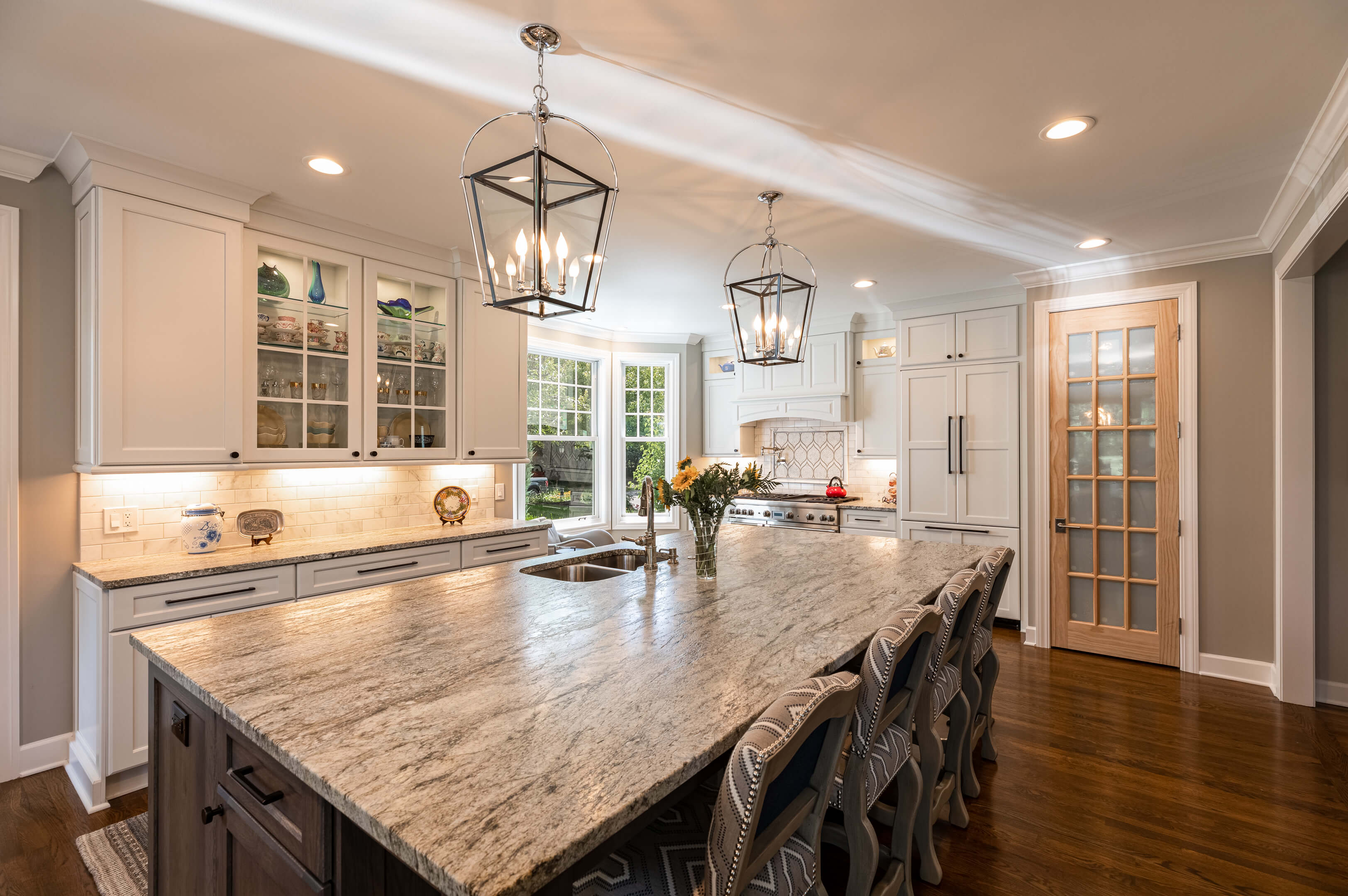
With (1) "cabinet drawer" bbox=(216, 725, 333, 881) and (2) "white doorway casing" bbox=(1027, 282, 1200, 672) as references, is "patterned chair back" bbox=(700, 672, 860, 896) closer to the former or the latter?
(1) "cabinet drawer" bbox=(216, 725, 333, 881)

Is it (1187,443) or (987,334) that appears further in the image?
(987,334)

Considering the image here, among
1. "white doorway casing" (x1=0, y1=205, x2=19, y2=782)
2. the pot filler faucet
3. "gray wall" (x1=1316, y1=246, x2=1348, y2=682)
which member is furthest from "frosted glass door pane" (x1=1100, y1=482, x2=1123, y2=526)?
"white doorway casing" (x1=0, y1=205, x2=19, y2=782)

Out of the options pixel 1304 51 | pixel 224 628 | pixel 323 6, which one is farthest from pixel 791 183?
pixel 224 628

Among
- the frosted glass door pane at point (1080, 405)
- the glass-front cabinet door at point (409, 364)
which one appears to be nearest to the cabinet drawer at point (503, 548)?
the glass-front cabinet door at point (409, 364)

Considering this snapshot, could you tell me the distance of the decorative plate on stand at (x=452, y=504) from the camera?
4.02 m

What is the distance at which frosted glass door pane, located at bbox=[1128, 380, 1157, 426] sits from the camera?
159 inches

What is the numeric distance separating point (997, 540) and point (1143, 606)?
3.08 ft

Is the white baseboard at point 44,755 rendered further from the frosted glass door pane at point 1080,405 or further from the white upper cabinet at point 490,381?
the frosted glass door pane at point 1080,405

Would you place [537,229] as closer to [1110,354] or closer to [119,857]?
[119,857]

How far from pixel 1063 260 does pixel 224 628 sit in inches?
189

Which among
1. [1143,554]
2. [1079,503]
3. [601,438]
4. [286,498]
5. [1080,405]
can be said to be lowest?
[1143,554]

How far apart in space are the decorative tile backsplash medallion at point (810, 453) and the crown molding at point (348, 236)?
3.65 metres

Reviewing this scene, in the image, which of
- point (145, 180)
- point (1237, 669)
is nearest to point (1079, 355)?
point (1237, 669)

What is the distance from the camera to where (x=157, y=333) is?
274cm
